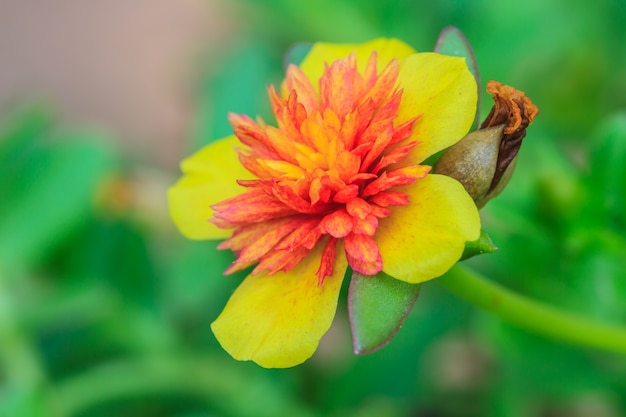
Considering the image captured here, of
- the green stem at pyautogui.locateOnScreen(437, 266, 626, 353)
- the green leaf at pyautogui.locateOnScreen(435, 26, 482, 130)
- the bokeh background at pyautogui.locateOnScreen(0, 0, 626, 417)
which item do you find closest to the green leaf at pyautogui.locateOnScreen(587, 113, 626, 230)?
the bokeh background at pyautogui.locateOnScreen(0, 0, 626, 417)

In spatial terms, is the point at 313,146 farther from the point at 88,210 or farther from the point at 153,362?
the point at 88,210

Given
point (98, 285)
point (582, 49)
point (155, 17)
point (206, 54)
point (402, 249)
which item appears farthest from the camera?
point (155, 17)

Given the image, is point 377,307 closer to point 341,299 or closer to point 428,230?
point 428,230

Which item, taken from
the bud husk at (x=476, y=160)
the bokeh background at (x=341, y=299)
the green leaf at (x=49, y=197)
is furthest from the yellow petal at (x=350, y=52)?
the green leaf at (x=49, y=197)

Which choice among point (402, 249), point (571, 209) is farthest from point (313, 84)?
point (571, 209)

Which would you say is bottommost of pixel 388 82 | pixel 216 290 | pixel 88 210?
pixel 216 290

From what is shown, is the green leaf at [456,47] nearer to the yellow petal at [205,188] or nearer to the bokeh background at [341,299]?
the yellow petal at [205,188]
